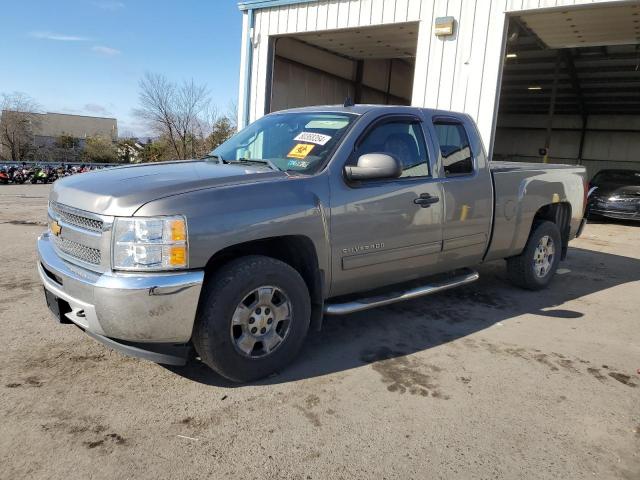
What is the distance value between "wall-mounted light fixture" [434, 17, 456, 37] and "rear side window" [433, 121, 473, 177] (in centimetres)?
528

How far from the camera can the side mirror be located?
3559 millimetres

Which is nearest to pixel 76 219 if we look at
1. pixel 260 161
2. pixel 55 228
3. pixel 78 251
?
pixel 78 251

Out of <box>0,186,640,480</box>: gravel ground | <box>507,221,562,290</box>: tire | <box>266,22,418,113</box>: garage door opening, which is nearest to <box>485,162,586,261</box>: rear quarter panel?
<box>507,221,562,290</box>: tire

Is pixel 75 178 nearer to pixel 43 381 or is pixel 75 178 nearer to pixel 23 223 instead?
pixel 43 381

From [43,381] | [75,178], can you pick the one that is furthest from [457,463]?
[75,178]

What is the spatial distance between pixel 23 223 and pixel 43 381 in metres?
7.12

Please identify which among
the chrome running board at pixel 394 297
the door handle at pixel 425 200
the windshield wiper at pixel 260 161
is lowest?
the chrome running board at pixel 394 297

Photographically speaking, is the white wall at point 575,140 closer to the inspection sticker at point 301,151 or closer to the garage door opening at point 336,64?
the garage door opening at point 336,64

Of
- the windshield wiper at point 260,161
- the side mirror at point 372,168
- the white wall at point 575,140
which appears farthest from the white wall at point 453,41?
the white wall at point 575,140

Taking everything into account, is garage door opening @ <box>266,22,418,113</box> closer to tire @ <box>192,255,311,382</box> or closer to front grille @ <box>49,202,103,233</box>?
tire @ <box>192,255,311,382</box>

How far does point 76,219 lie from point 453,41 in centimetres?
822

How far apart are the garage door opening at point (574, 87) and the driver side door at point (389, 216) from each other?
622cm

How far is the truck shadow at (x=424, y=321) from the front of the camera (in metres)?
3.65

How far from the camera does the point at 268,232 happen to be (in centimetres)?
320
